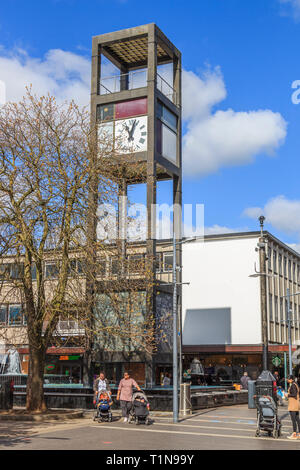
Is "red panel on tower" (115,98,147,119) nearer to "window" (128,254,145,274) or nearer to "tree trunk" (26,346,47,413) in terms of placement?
"window" (128,254,145,274)

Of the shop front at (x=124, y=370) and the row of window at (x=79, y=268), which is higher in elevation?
the row of window at (x=79, y=268)

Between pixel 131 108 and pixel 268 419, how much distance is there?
58.9 ft

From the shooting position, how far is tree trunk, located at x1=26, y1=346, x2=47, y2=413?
2103 centimetres

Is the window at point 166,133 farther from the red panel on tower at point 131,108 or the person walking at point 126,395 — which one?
the person walking at point 126,395

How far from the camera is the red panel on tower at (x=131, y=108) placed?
29.3 metres

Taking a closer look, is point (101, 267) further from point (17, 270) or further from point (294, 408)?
point (294, 408)

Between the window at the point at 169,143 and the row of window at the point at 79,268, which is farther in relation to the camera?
the window at the point at 169,143

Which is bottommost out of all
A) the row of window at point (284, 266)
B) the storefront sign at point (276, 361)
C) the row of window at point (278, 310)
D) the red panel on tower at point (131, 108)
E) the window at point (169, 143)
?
the storefront sign at point (276, 361)

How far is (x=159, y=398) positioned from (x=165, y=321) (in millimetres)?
4360

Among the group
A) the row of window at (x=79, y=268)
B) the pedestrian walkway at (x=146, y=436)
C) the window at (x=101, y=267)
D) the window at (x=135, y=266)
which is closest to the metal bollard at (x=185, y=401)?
the pedestrian walkway at (x=146, y=436)

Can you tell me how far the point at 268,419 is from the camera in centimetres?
1656

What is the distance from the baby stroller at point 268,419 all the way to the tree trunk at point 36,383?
8.29 metres

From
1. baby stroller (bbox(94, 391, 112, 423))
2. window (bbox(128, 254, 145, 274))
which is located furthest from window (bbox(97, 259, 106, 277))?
baby stroller (bbox(94, 391, 112, 423))
